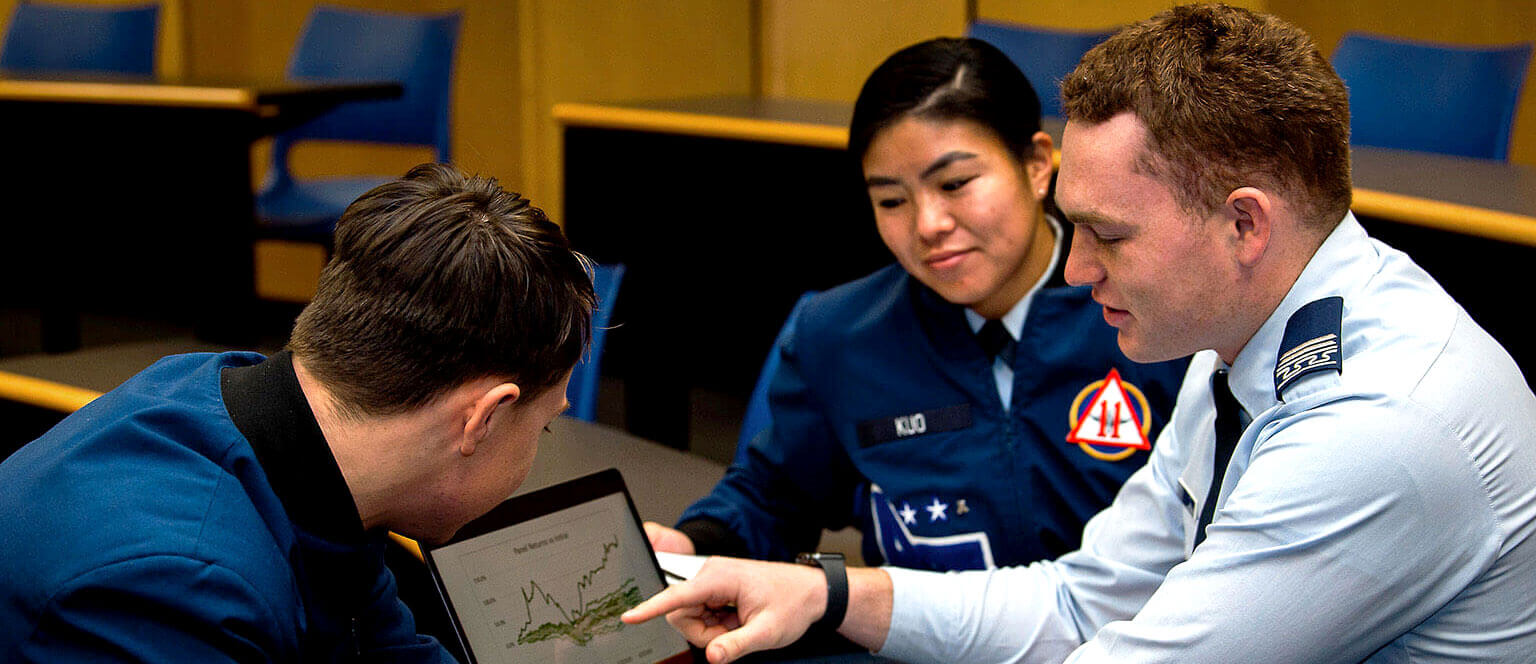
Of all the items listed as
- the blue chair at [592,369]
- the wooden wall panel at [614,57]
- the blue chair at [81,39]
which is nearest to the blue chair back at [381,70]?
the wooden wall panel at [614,57]

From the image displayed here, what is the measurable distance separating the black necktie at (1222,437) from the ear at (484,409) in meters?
0.65

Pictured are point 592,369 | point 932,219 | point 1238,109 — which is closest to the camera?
point 1238,109

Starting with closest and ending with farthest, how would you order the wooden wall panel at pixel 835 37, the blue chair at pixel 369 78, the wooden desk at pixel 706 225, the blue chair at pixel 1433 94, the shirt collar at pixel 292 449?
the shirt collar at pixel 292 449 → the blue chair at pixel 1433 94 → the wooden desk at pixel 706 225 → the blue chair at pixel 369 78 → the wooden wall panel at pixel 835 37

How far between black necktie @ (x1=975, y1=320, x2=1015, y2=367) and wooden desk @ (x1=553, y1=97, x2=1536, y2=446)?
1.37 meters

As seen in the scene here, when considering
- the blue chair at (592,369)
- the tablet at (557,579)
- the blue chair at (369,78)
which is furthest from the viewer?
the blue chair at (369,78)

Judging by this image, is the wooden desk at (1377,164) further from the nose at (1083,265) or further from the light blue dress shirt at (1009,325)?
the nose at (1083,265)

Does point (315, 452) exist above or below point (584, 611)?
above

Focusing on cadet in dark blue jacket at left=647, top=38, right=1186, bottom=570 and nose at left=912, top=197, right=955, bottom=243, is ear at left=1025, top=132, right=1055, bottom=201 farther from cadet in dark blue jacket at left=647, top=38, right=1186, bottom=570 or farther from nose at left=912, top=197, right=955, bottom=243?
nose at left=912, top=197, right=955, bottom=243

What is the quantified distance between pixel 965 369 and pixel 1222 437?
1.51 feet

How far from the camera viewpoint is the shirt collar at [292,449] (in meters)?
0.98

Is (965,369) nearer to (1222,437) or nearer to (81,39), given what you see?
(1222,437)

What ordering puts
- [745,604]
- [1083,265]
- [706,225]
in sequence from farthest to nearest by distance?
[706,225], [745,604], [1083,265]

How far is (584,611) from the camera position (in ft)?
4.24

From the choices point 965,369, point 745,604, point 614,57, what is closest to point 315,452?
point 745,604
